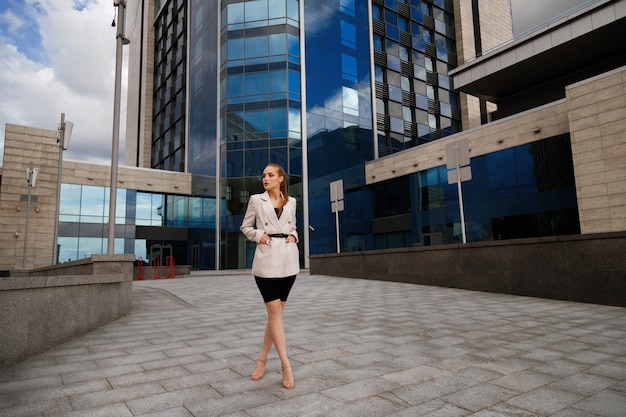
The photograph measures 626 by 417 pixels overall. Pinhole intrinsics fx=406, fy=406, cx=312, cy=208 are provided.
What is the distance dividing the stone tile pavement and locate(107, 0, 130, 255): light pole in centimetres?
238

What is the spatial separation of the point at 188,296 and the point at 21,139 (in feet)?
92.2

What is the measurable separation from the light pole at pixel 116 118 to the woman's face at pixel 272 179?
6108 millimetres

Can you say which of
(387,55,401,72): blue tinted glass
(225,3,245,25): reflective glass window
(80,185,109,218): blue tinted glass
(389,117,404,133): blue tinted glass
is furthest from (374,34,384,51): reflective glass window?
(80,185,109,218): blue tinted glass

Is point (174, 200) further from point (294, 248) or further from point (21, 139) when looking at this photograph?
point (294, 248)

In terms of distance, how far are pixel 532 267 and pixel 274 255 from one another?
8.09 meters

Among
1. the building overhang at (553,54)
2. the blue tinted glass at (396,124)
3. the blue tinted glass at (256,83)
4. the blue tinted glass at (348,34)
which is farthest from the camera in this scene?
the blue tinted glass at (396,124)

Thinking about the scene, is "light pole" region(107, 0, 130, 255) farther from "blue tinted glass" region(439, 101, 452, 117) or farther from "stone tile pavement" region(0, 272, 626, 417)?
"blue tinted glass" region(439, 101, 452, 117)

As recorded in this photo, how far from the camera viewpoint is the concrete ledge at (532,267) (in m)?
8.04

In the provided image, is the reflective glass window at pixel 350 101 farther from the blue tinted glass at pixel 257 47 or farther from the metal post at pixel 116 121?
the metal post at pixel 116 121

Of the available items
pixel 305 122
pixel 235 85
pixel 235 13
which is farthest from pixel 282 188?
pixel 235 13

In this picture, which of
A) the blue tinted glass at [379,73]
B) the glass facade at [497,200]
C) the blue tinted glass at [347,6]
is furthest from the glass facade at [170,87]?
the glass facade at [497,200]

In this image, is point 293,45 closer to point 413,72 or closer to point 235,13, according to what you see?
point 235,13

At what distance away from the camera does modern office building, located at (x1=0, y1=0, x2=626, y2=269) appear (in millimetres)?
20500

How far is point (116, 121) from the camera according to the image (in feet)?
32.1
